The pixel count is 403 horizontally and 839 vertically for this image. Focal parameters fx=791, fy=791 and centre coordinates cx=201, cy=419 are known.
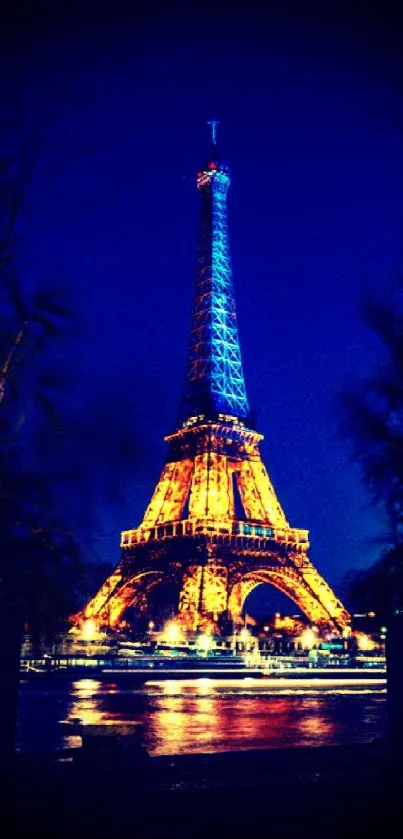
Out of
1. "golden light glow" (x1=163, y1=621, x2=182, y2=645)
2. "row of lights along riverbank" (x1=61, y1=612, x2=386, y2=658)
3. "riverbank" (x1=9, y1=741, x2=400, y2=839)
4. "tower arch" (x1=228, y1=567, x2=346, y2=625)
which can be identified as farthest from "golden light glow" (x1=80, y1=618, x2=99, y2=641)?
"riverbank" (x1=9, y1=741, x2=400, y2=839)

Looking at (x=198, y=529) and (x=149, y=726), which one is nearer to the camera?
(x=149, y=726)

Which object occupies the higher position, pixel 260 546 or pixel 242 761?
pixel 260 546

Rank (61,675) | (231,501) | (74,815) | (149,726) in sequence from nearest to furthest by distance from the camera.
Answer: (74,815) → (149,726) → (61,675) → (231,501)

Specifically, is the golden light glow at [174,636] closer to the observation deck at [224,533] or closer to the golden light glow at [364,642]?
the observation deck at [224,533]

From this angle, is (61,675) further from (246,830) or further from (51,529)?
(246,830)

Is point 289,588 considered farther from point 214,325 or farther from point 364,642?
point 214,325

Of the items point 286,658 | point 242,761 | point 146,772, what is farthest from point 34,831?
point 286,658

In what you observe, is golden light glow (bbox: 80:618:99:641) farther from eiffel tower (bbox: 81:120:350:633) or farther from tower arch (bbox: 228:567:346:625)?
tower arch (bbox: 228:567:346:625)
